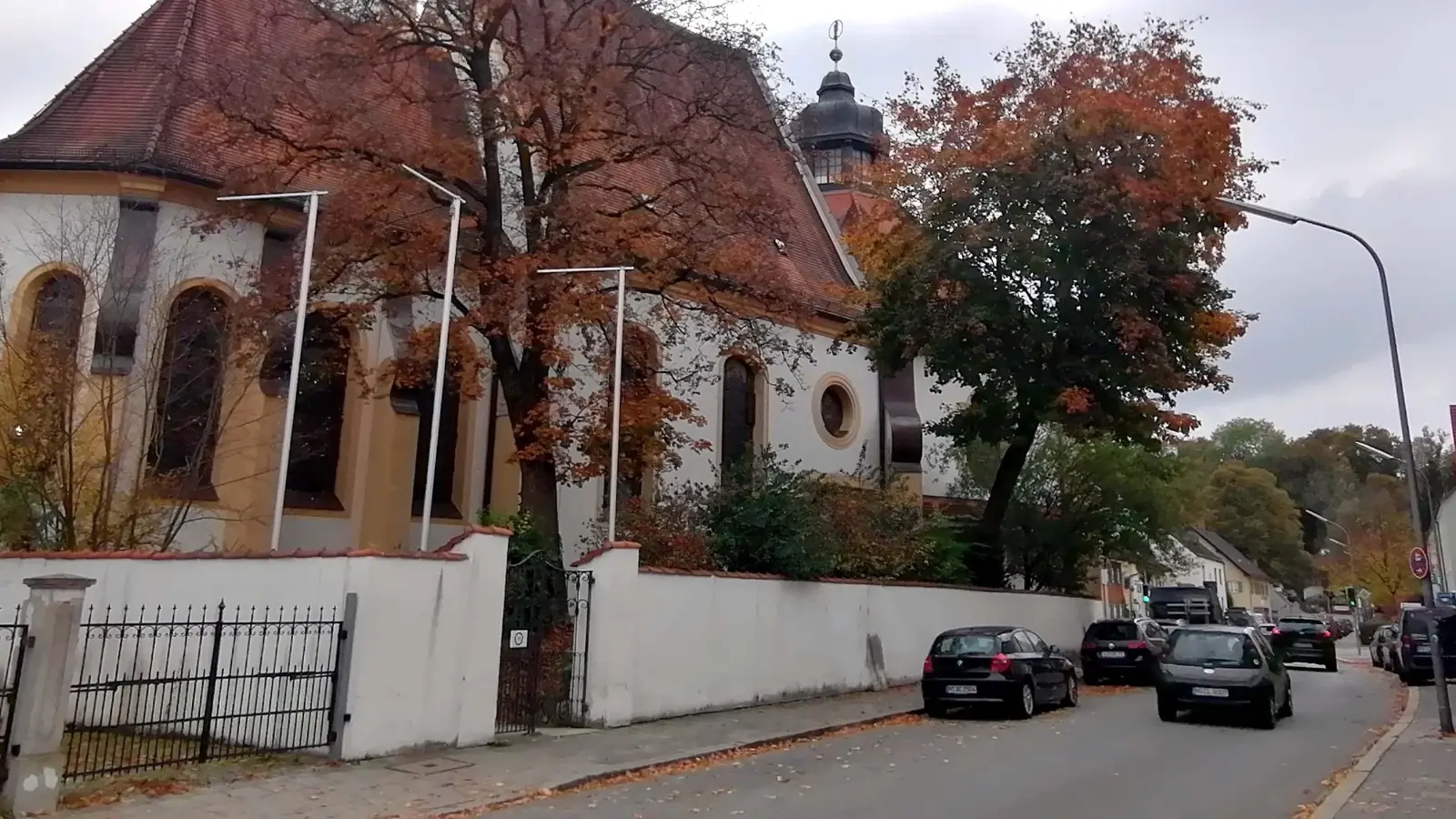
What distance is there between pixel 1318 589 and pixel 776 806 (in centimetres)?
9743

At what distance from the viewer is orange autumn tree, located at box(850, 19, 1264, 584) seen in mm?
23031

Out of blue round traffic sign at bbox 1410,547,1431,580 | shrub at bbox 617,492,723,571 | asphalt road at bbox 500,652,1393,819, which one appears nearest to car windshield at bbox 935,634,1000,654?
asphalt road at bbox 500,652,1393,819

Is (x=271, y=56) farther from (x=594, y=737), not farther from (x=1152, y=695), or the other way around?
(x=1152, y=695)

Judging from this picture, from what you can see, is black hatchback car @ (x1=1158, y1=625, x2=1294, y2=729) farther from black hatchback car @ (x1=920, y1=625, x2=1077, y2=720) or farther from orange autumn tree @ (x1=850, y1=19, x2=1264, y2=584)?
orange autumn tree @ (x1=850, y1=19, x2=1264, y2=584)

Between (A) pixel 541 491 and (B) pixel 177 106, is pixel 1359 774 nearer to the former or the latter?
(A) pixel 541 491

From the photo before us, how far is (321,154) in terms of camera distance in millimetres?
16156

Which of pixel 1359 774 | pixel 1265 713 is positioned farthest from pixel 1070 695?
pixel 1359 774

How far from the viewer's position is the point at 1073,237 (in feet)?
76.6

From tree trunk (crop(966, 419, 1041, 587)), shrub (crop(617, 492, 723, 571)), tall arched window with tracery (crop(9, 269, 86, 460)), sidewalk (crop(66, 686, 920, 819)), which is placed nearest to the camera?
sidewalk (crop(66, 686, 920, 819))

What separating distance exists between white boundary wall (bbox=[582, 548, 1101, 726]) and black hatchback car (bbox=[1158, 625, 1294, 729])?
5.43 metres

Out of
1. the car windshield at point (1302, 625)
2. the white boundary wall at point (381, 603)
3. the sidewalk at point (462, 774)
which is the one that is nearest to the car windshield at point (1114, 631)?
the sidewalk at point (462, 774)

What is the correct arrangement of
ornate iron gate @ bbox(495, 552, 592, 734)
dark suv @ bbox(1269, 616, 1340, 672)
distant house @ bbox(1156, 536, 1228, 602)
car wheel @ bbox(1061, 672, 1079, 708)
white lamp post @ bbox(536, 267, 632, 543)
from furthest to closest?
distant house @ bbox(1156, 536, 1228, 602) < dark suv @ bbox(1269, 616, 1340, 672) < car wheel @ bbox(1061, 672, 1079, 708) < white lamp post @ bbox(536, 267, 632, 543) < ornate iron gate @ bbox(495, 552, 592, 734)

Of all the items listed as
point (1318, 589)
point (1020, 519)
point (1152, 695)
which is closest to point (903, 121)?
point (1020, 519)

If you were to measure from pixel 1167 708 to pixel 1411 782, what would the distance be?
551cm
